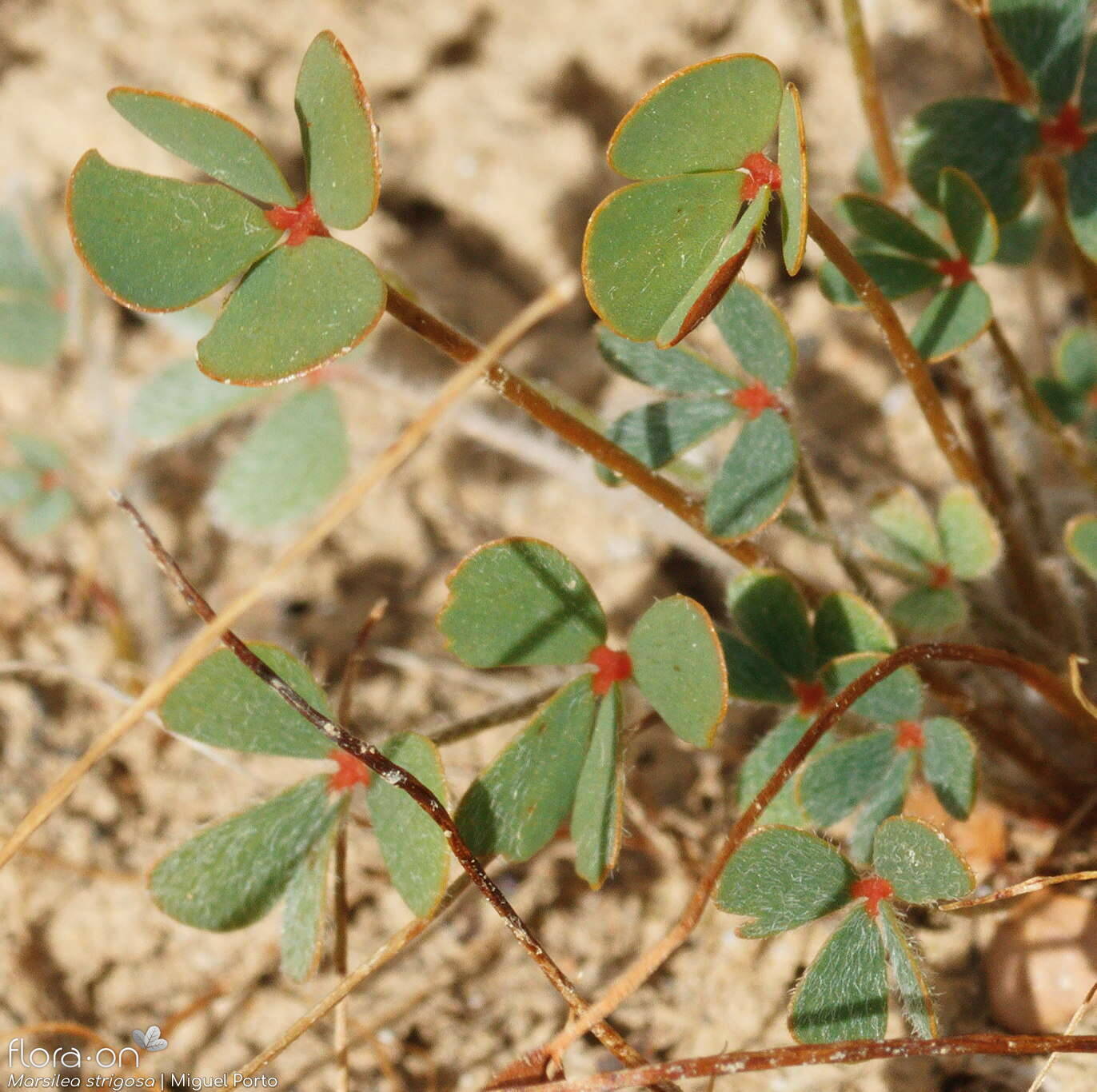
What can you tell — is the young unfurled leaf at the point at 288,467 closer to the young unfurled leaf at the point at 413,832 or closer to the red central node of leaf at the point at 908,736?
the young unfurled leaf at the point at 413,832

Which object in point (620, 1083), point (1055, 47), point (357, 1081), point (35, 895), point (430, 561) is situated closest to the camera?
point (620, 1083)

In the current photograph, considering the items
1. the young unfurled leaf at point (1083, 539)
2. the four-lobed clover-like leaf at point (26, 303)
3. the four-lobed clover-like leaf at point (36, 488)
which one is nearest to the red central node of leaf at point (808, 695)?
the young unfurled leaf at point (1083, 539)

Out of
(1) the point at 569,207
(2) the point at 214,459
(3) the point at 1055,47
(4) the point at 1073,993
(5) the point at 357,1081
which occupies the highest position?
(3) the point at 1055,47

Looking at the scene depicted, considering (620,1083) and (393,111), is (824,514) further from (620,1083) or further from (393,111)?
(393,111)

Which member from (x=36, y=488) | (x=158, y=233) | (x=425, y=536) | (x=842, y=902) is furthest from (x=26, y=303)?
(x=842, y=902)

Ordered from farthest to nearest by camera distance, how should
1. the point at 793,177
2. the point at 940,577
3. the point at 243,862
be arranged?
the point at 940,577 → the point at 243,862 → the point at 793,177

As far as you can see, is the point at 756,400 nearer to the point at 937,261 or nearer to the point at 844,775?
the point at 937,261

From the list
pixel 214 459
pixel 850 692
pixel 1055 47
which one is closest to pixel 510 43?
pixel 214 459
